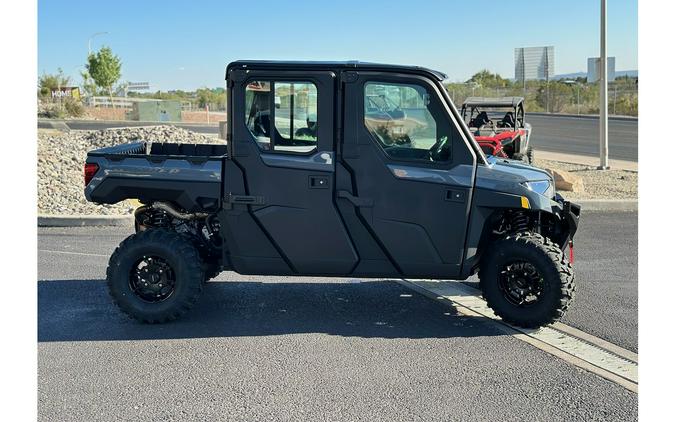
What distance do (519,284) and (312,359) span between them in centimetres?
189

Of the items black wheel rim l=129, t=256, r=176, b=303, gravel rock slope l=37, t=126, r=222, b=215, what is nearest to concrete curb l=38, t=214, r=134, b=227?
gravel rock slope l=37, t=126, r=222, b=215

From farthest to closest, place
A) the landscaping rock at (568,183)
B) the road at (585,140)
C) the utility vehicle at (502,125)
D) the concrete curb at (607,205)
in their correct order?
1. the road at (585,140)
2. the utility vehicle at (502,125)
3. the landscaping rock at (568,183)
4. the concrete curb at (607,205)

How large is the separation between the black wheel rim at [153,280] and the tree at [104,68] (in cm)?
6203

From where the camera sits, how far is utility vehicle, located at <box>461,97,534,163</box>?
1598 cm

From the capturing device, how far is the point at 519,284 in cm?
611

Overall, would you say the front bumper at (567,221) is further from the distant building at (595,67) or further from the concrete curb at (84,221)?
the distant building at (595,67)

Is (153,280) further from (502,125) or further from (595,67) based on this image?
(595,67)

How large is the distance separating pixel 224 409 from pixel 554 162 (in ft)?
58.0

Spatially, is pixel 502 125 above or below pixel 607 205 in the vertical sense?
above

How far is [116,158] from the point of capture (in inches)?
246

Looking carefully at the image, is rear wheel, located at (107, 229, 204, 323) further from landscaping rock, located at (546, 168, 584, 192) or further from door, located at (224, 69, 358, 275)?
landscaping rock, located at (546, 168, 584, 192)

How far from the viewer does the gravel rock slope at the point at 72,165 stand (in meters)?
12.3

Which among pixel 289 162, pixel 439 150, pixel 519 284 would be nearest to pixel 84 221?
pixel 289 162

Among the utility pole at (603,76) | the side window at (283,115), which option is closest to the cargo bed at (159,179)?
the side window at (283,115)
